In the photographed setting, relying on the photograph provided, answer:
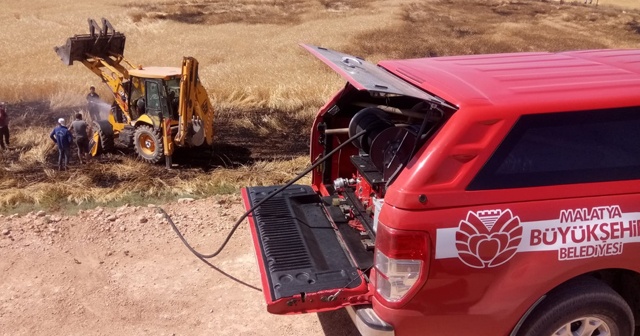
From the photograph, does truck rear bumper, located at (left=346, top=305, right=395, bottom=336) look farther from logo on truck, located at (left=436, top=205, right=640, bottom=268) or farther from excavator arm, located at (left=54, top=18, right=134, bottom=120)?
excavator arm, located at (left=54, top=18, right=134, bottom=120)

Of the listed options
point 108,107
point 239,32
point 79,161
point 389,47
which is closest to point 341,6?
point 239,32

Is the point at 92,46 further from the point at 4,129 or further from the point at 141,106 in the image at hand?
the point at 4,129

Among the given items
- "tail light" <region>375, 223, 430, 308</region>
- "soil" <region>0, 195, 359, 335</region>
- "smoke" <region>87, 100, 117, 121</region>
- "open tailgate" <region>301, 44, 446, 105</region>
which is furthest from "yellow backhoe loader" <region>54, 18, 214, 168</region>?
"tail light" <region>375, 223, 430, 308</region>

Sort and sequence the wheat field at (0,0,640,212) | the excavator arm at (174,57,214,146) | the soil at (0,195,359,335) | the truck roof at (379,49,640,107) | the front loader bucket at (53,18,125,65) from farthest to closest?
1. the front loader bucket at (53,18,125,65)
2. the excavator arm at (174,57,214,146)
3. the wheat field at (0,0,640,212)
4. the soil at (0,195,359,335)
5. the truck roof at (379,49,640,107)

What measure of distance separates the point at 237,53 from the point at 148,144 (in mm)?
12451

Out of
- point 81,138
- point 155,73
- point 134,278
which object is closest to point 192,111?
point 155,73

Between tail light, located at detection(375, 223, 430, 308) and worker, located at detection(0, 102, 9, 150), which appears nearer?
tail light, located at detection(375, 223, 430, 308)

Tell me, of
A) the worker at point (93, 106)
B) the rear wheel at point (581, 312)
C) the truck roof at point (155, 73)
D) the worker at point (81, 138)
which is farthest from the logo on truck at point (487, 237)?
the worker at point (93, 106)

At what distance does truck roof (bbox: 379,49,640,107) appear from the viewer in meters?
3.86

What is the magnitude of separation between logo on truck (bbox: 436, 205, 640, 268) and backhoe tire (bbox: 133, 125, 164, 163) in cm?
990

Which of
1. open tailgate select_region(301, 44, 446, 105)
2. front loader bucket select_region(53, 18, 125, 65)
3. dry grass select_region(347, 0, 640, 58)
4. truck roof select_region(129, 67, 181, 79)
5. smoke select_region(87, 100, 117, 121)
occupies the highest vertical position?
open tailgate select_region(301, 44, 446, 105)

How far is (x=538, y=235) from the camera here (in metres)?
3.69

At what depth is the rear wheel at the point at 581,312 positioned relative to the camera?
12.8 ft

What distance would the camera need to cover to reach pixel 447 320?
Answer: 3.77 metres
